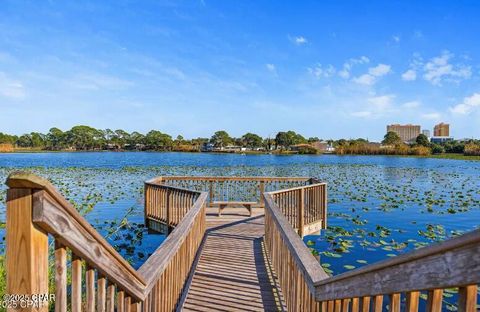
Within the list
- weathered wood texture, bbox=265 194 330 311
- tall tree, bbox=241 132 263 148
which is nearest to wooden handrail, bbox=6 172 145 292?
weathered wood texture, bbox=265 194 330 311

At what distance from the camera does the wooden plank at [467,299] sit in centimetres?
94

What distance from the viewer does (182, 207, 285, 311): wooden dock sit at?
13.6 feet

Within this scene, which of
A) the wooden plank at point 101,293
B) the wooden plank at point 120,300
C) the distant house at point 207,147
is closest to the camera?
the wooden plank at point 101,293

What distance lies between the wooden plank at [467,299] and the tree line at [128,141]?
133 m

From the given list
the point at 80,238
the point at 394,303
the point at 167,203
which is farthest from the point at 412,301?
the point at 167,203

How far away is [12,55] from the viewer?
47.0ft

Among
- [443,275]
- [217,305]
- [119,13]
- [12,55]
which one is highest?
[119,13]

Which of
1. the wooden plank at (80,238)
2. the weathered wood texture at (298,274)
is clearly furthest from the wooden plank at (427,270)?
the wooden plank at (80,238)

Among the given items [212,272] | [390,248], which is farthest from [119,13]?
[390,248]

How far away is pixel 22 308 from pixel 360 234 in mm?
10928

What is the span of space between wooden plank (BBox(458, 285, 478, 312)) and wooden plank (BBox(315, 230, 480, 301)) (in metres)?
0.03

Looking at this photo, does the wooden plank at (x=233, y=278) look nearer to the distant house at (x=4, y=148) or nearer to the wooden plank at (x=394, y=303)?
the wooden plank at (x=394, y=303)

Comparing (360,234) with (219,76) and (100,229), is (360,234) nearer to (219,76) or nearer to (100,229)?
(100,229)

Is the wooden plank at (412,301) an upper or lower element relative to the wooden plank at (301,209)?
upper
